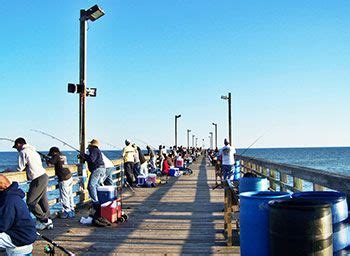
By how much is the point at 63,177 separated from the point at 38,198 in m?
1.31

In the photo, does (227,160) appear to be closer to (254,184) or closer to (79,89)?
(79,89)

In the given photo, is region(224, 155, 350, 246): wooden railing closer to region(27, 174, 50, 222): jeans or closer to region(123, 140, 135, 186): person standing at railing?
region(27, 174, 50, 222): jeans

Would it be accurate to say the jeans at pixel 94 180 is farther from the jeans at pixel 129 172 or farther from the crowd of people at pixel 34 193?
the jeans at pixel 129 172

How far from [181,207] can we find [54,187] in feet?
9.84

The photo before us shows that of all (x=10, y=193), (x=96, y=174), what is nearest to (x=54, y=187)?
(x=96, y=174)

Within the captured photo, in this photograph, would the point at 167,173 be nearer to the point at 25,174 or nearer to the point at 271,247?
the point at 25,174

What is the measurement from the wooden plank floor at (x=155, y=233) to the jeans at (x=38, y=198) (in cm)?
35

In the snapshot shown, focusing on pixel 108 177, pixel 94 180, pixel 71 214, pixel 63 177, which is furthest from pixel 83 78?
pixel 71 214

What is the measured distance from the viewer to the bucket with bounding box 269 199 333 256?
373cm

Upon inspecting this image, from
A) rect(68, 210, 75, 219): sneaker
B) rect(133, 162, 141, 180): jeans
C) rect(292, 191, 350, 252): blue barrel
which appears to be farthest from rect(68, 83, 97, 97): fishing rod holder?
rect(292, 191, 350, 252): blue barrel

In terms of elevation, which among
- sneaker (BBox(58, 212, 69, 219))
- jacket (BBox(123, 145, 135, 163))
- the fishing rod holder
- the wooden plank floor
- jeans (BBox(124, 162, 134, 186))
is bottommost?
the wooden plank floor

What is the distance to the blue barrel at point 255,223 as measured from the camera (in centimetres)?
475

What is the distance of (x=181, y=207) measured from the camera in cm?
1055

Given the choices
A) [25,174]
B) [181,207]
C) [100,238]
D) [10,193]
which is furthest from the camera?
[181,207]
